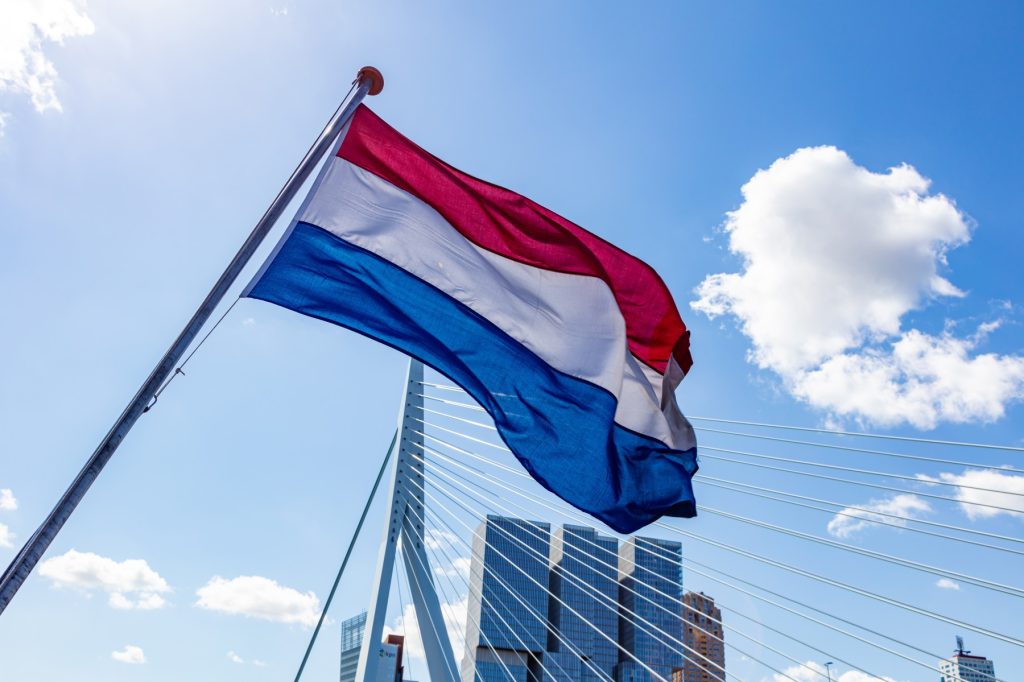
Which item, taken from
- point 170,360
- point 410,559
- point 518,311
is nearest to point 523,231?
point 518,311

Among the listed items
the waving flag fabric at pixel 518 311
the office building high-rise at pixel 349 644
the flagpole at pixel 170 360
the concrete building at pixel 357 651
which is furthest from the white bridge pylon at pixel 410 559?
the office building high-rise at pixel 349 644

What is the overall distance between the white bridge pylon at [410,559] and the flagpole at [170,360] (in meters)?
6.05

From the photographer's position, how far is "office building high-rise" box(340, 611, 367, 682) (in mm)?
147375

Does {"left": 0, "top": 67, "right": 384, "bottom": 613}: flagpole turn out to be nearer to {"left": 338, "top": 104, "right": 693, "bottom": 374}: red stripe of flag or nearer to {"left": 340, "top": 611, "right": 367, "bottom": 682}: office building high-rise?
{"left": 338, "top": 104, "right": 693, "bottom": 374}: red stripe of flag

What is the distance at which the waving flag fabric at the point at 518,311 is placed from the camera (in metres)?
6.32

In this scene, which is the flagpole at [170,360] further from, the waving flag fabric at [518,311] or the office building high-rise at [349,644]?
the office building high-rise at [349,644]

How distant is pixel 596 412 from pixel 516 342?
90 centimetres

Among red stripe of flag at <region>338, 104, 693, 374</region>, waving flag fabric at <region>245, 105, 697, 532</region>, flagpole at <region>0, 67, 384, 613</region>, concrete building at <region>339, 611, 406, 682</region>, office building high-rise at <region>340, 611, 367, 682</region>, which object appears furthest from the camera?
office building high-rise at <region>340, 611, 367, 682</region>

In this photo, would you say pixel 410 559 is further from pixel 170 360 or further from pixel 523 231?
pixel 170 360

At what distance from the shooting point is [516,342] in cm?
716

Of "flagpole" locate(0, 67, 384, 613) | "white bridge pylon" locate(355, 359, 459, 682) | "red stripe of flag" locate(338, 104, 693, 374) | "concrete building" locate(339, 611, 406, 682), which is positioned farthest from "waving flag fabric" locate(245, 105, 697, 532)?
"concrete building" locate(339, 611, 406, 682)

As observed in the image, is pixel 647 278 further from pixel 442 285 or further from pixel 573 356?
pixel 442 285

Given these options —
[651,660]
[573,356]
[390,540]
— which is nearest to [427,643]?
[390,540]

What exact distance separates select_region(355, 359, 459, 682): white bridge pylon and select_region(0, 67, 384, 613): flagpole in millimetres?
6051
